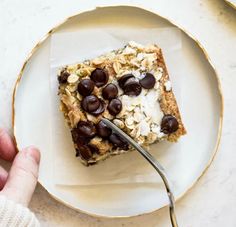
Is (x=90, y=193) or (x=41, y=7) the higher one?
(x=41, y=7)

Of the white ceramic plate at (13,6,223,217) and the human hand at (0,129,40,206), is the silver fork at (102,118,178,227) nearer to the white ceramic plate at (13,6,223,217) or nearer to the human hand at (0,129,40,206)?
the white ceramic plate at (13,6,223,217)

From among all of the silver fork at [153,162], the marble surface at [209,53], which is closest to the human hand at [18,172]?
the marble surface at [209,53]

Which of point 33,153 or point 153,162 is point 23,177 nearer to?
point 33,153

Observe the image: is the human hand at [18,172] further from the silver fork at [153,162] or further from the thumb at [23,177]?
the silver fork at [153,162]

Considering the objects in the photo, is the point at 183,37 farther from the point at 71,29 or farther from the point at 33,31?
the point at 33,31

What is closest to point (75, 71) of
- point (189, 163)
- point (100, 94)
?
point (100, 94)

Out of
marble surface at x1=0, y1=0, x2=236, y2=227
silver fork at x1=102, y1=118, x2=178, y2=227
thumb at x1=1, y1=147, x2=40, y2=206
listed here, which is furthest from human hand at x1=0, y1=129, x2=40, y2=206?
silver fork at x1=102, y1=118, x2=178, y2=227

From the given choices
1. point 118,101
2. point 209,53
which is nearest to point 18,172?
point 118,101
